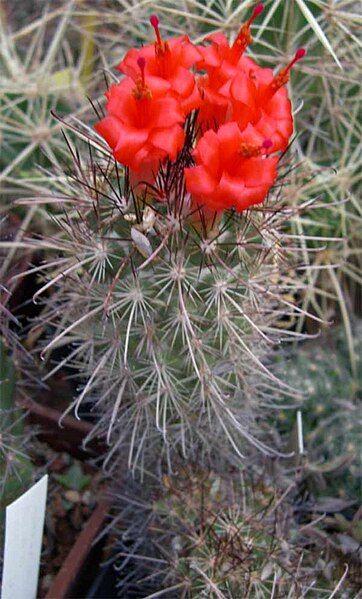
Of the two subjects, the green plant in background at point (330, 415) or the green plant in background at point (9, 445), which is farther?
the green plant in background at point (330, 415)

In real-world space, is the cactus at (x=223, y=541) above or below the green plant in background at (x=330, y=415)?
above

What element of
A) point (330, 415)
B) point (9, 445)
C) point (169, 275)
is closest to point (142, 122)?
point (169, 275)

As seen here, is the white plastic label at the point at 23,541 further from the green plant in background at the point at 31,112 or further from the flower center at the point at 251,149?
the green plant in background at the point at 31,112

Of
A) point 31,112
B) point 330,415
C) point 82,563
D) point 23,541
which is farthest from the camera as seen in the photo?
point 31,112

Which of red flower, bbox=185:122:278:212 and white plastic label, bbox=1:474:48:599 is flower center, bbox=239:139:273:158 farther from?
white plastic label, bbox=1:474:48:599

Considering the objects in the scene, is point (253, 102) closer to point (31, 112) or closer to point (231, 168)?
point (231, 168)

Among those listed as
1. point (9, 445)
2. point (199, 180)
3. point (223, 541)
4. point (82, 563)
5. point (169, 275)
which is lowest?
point (82, 563)

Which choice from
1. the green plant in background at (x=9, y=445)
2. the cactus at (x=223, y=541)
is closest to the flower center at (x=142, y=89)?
the green plant in background at (x=9, y=445)
